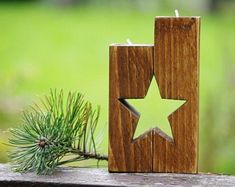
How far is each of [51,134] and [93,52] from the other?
129 inches

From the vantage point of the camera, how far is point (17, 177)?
30.1 inches

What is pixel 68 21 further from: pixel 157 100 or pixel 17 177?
pixel 17 177

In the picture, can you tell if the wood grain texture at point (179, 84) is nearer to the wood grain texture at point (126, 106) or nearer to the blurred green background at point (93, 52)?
the wood grain texture at point (126, 106)

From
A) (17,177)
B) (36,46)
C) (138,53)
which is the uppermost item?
(36,46)

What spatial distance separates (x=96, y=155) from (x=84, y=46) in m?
3.47

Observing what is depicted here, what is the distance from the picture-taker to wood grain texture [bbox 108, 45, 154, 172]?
76cm

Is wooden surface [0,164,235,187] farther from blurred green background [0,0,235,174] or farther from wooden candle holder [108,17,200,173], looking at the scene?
blurred green background [0,0,235,174]

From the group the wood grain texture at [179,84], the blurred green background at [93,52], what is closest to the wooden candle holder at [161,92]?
the wood grain texture at [179,84]

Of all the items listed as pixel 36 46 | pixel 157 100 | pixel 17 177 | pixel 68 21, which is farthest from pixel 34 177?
pixel 68 21

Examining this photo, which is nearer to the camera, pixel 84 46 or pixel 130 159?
pixel 130 159

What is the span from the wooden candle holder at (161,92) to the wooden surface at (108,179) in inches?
0.4

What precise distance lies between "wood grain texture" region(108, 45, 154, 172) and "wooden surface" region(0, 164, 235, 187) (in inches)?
0.6

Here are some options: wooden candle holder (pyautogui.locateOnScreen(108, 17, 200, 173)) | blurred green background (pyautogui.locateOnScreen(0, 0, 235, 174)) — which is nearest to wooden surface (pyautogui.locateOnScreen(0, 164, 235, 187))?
wooden candle holder (pyautogui.locateOnScreen(108, 17, 200, 173))

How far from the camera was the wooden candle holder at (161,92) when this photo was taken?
29.6 inches
